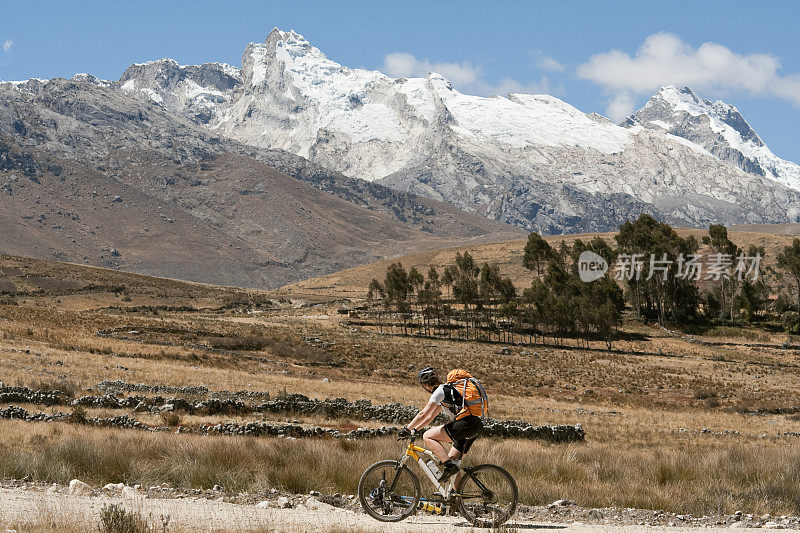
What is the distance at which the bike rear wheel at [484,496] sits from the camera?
11.4 meters

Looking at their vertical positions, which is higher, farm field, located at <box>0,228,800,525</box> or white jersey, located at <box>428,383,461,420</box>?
white jersey, located at <box>428,383,461,420</box>

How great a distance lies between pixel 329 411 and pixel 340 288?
172 m

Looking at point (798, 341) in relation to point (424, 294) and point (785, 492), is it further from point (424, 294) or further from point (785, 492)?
point (785, 492)

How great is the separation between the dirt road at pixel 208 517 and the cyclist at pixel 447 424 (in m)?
1.26

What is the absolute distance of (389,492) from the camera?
11695mm

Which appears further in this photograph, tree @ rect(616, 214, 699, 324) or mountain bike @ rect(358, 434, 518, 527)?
tree @ rect(616, 214, 699, 324)

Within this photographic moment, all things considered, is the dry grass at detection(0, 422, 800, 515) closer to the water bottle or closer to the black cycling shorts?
the water bottle

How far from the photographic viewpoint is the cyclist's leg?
11.2 meters

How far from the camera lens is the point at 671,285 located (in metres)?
100

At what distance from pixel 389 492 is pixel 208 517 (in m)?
3.08

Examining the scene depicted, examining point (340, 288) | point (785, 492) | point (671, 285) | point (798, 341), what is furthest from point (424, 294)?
point (340, 288)

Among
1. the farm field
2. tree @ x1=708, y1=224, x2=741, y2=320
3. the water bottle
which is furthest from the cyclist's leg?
tree @ x1=708, y1=224, x2=741, y2=320

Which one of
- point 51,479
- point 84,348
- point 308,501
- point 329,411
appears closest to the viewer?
point 308,501

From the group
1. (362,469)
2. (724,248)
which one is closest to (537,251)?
(724,248)
